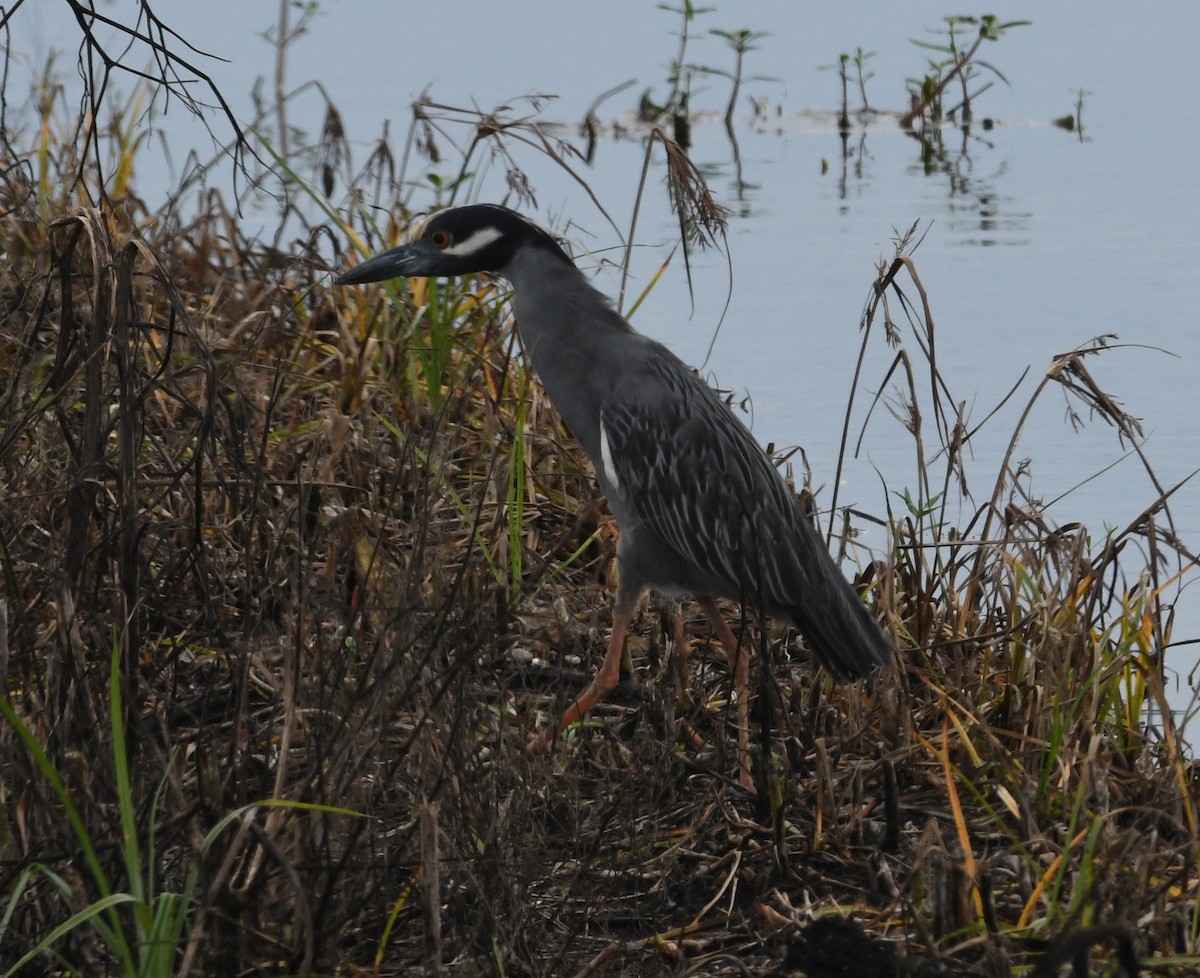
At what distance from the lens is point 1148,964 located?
303cm

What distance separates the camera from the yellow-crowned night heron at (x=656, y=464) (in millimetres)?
4574

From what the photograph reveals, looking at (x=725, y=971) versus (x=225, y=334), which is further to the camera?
(x=225, y=334)

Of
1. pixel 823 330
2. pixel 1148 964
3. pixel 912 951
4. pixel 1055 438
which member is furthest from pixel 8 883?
pixel 823 330

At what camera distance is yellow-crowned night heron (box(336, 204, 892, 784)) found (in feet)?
15.0

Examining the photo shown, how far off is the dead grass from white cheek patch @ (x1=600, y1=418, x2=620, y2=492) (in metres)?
0.24

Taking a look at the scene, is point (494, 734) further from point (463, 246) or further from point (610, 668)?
point (463, 246)

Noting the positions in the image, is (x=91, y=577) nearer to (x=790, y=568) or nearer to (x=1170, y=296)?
(x=790, y=568)

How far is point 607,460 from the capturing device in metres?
4.80

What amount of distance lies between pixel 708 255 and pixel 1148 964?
5500 mm

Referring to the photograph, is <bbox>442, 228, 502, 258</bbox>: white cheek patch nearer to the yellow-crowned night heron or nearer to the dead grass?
the yellow-crowned night heron

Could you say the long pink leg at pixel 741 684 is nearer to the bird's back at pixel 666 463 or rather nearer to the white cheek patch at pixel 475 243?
the bird's back at pixel 666 463

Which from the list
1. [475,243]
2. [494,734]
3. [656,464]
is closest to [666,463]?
[656,464]

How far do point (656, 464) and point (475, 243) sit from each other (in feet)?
2.80

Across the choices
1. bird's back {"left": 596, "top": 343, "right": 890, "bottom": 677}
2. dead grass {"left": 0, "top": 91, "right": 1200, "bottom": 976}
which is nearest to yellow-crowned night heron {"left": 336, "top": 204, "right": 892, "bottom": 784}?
bird's back {"left": 596, "top": 343, "right": 890, "bottom": 677}
